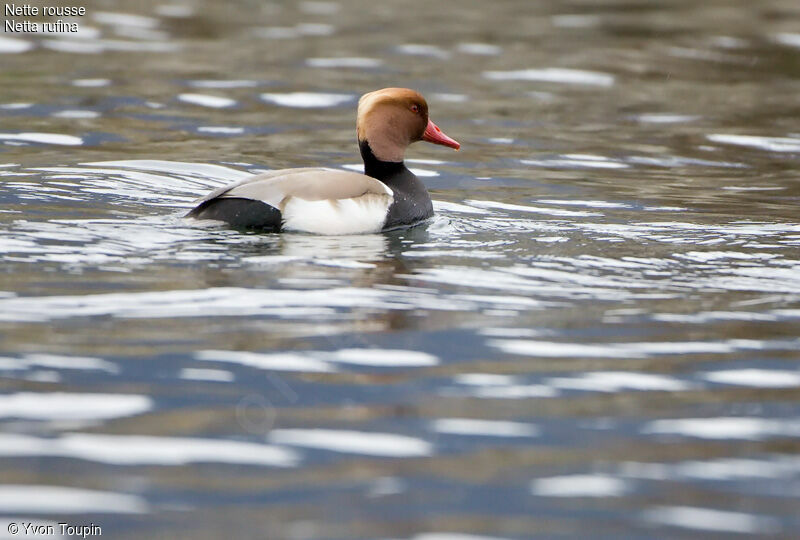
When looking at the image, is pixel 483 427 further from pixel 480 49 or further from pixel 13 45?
pixel 13 45

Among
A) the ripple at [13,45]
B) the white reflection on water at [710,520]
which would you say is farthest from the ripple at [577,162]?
Answer: the white reflection on water at [710,520]

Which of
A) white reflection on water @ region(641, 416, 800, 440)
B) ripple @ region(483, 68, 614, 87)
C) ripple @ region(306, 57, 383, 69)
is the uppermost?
ripple @ region(306, 57, 383, 69)

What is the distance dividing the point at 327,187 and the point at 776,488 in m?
4.45

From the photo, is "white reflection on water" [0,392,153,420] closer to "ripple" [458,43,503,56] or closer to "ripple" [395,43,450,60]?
"ripple" [395,43,450,60]

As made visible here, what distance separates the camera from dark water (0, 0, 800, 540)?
177 inches

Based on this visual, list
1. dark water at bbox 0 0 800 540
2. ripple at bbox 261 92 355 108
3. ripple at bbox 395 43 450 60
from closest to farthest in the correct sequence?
dark water at bbox 0 0 800 540 < ripple at bbox 261 92 355 108 < ripple at bbox 395 43 450 60

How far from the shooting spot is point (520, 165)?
1234cm

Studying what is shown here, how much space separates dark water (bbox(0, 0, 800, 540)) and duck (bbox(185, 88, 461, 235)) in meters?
0.19

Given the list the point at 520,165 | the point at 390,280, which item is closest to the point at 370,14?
the point at 520,165

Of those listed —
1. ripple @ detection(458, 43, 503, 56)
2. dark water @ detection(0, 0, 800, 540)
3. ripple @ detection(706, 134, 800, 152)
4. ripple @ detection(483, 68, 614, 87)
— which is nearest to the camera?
dark water @ detection(0, 0, 800, 540)

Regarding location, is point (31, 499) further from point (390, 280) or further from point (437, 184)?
point (437, 184)

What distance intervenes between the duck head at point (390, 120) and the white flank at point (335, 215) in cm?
68

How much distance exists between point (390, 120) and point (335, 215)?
112 cm

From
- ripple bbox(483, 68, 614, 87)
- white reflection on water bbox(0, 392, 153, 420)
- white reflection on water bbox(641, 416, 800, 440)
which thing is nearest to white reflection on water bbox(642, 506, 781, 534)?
white reflection on water bbox(641, 416, 800, 440)
